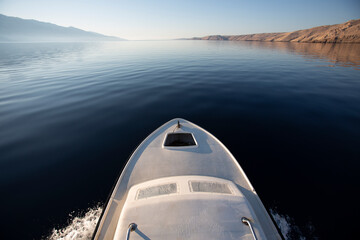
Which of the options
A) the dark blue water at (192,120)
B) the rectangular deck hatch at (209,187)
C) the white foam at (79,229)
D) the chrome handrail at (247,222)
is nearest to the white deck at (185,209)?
the chrome handrail at (247,222)

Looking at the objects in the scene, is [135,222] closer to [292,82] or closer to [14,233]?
[14,233]

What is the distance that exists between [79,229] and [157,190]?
13.3 ft

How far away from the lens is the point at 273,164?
352 inches

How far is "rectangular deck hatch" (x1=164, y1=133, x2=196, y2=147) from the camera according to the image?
963cm

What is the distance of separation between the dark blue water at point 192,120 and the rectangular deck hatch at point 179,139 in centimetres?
279

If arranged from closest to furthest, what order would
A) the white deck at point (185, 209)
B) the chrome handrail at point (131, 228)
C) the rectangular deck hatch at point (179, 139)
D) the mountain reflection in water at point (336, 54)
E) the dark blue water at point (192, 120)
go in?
the chrome handrail at point (131, 228)
the white deck at point (185, 209)
the dark blue water at point (192, 120)
the rectangular deck hatch at point (179, 139)
the mountain reflection in water at point (336, 54)

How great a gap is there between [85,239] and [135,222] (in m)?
3.29

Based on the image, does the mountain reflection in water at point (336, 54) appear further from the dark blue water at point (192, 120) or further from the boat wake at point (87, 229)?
the boat wake at point (87, 229)

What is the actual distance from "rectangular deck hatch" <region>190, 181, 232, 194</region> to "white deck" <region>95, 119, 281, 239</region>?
8.2 inches

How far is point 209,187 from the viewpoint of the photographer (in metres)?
5.49

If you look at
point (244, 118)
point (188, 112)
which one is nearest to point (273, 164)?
point (244, 118)

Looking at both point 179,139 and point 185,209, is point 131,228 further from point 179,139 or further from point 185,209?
point 179,139

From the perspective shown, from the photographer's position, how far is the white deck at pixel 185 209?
163 inches

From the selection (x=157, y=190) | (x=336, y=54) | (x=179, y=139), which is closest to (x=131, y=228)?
(x=157, y=190)
